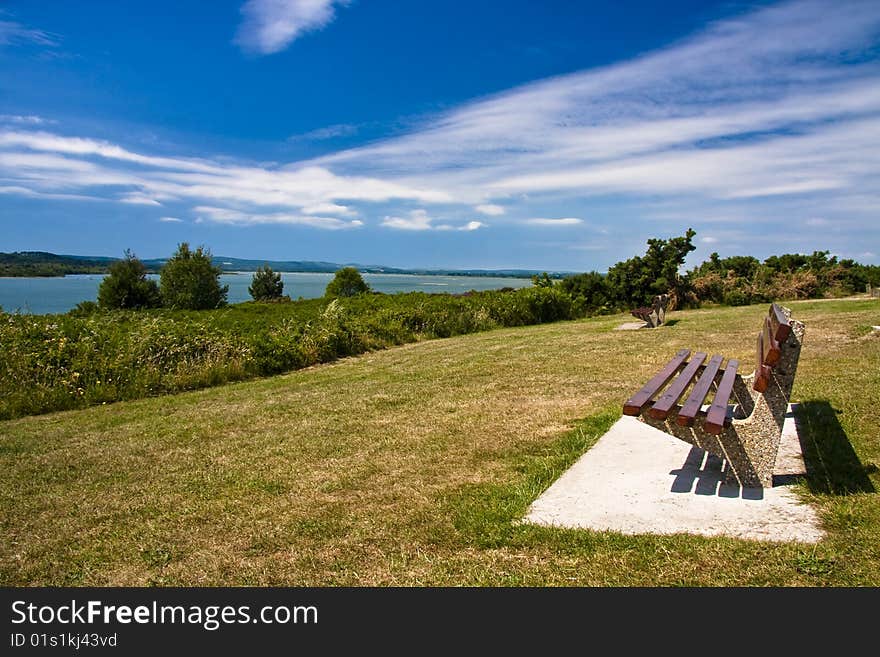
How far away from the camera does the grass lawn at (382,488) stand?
3.09 metres

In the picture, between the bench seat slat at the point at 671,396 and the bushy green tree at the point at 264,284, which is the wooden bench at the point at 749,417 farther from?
the bushy green tree at the point at 264,284

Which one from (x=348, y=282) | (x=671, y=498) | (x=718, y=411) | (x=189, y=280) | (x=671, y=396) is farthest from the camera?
(x=189, y=280)

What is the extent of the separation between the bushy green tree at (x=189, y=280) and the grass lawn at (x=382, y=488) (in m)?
50.3

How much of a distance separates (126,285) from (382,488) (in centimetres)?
5493

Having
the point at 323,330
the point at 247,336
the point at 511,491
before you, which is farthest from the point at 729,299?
the point at 511,491

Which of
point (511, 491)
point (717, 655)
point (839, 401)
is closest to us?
point (717, 655)

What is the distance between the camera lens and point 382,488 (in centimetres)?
441

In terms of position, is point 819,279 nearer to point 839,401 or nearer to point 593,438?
point 839,401

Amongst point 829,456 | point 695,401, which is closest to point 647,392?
point 695,401

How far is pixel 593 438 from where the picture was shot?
522 centimetres

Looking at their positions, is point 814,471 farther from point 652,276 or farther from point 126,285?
point 126,285

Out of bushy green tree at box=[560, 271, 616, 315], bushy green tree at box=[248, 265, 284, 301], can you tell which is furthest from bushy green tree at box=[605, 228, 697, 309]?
bushy green tree at box=[248, 265, 284, 301]

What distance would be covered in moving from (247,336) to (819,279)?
64.4ft

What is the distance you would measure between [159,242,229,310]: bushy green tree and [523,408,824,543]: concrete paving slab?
55185 millimetres
